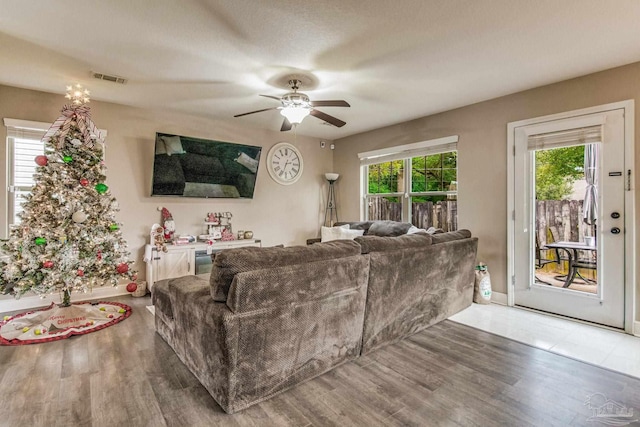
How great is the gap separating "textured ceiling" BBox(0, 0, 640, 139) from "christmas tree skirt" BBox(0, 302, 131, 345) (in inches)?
94.2

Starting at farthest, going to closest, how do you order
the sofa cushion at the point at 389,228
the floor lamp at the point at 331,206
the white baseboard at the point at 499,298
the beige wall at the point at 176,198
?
the floor lamp at the point at 331,206, the sofa cushion at the point at 389,228, the white baseboard at the point at 499,298, the beige wall at the point at 176,198

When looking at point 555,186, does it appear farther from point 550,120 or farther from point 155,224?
point 155,224

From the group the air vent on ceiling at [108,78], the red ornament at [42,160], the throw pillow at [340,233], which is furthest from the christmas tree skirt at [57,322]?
the throw pillow at [340,233]

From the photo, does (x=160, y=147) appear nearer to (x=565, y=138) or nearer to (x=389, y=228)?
(x=389, y=228)

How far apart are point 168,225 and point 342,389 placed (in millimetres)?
3283

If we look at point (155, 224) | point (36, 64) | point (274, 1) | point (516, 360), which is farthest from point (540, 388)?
point (36, 64)

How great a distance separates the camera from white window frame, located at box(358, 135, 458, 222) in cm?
434

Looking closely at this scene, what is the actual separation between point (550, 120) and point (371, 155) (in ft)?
8.39

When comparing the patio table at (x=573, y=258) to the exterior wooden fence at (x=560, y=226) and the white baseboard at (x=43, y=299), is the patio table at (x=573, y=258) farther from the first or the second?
the white baseboard at (x=43, y=299)

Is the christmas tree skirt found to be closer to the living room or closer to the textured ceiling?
the living room

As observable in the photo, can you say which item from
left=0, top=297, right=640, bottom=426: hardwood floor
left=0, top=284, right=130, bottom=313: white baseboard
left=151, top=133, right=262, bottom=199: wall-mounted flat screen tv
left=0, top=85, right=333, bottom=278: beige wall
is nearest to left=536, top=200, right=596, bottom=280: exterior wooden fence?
left=0, top=297, right=640, bottom=426: hardwood floor

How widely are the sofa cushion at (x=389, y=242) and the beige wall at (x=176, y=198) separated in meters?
3.04

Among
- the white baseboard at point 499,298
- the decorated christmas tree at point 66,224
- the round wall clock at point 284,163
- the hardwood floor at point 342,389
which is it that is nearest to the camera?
the hardwood floor at point 342,389

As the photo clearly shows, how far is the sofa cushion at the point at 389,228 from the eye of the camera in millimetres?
4324
